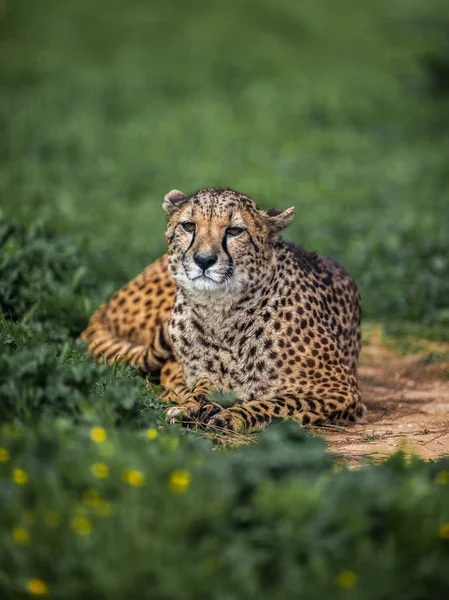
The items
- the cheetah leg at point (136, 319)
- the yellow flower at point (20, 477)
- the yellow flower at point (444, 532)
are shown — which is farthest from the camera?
the cheetah leg at point (136, 319)

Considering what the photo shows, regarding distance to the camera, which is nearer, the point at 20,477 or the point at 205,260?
the point at 20,477

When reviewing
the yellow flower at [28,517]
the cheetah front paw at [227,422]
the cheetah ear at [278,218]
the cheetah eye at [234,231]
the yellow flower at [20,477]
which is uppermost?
the cheetah ear at [278,218]

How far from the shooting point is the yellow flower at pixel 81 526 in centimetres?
332

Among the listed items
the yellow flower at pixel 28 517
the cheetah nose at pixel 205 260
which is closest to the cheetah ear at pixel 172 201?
the cheetah nose at pixel 205 260

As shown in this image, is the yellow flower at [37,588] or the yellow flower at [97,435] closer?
the yellow flower at [37,588]

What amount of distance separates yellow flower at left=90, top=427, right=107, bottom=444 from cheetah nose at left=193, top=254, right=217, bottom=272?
144cm

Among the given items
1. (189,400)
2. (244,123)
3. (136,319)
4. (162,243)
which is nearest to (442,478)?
(189,400)

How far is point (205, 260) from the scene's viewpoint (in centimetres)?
507

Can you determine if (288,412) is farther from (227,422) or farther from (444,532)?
(444,532)

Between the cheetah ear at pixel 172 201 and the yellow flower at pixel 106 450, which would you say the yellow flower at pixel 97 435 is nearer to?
A: the yellow flower at pixel 106 450

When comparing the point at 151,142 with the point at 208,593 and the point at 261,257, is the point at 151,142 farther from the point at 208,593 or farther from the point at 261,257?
the point at 208,593

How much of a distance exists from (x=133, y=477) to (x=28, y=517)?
35 cm

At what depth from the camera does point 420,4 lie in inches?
916

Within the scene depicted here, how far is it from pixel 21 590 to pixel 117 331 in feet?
11.1
